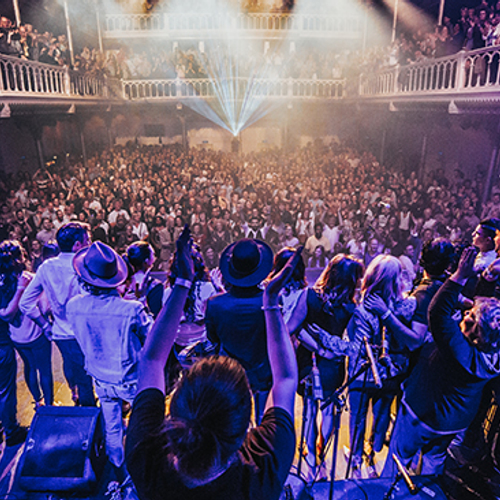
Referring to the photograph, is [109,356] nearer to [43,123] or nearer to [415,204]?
[415,204]

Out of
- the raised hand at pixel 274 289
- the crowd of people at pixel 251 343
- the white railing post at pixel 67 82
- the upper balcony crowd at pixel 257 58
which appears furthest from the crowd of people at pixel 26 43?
the raised hand at pixel 274 289

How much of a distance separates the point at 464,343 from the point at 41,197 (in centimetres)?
867

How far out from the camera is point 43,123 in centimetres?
1188

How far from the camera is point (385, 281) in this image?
2.25 metres

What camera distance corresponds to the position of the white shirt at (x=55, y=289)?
254 cm

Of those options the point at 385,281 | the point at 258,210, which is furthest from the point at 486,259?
the point at 258,210

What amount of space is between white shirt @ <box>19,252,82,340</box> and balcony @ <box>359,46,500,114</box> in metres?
7.30

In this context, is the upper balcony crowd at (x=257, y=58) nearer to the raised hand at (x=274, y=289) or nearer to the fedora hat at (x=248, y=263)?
the fedora hat at (x=248, y=263)

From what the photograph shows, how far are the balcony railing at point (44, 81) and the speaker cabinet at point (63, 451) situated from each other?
25.0 feet

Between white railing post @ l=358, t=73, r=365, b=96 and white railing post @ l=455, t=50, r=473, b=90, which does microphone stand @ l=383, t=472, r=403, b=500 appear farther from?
white railing post @ l=358, t=73, r=365, b=96

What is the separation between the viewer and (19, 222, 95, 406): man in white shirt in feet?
8.36

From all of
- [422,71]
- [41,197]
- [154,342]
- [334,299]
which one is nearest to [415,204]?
[422,71]

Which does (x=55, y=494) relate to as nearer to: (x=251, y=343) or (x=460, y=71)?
(x=251, y=343)

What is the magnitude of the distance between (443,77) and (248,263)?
8.37m
